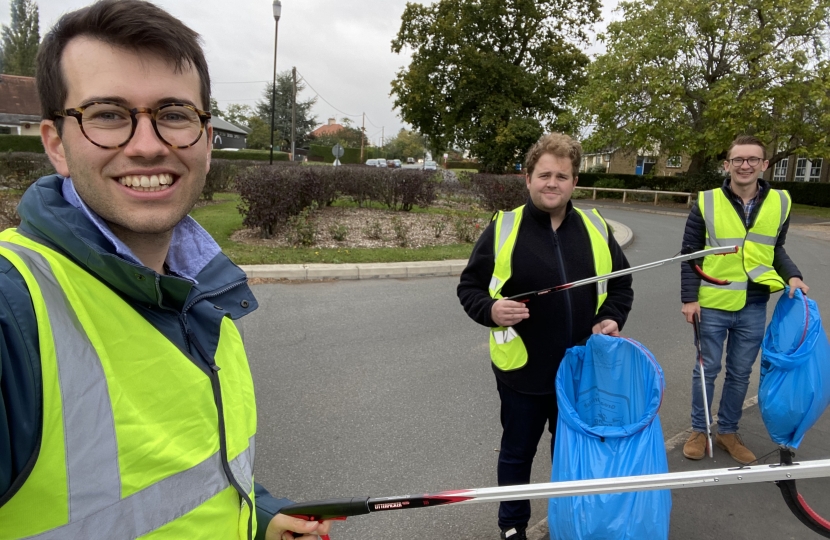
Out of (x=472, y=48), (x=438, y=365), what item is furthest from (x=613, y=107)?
(x=438, y=365)

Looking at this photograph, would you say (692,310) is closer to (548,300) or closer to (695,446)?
(695,446)

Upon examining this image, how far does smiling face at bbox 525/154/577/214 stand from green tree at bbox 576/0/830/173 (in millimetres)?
23152

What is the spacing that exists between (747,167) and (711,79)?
25.2m

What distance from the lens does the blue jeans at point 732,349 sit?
3.62 metres

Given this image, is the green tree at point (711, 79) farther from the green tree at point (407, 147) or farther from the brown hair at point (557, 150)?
the green tree at point (407, 147)

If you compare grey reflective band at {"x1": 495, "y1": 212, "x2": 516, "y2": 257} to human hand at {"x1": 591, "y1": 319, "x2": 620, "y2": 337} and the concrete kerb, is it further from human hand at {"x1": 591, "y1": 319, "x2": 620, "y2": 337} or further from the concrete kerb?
the concrete kerb

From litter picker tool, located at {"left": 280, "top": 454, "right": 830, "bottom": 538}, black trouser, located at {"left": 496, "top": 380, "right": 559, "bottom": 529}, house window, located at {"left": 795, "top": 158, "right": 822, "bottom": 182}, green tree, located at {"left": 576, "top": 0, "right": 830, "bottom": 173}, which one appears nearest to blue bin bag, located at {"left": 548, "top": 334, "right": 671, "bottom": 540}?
black trouser, located at {"left": 496, "top": 380, "right": 559, "bottom": 529}

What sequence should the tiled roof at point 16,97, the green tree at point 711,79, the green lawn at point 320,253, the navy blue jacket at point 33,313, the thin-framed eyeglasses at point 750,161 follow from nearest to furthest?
1. the navy blue jacket at point 33,313
2. the thin-framed eyeglasses at point 750,161
3. the green lawn at point 320,253
4. the green tree at point 711,79
5. the tiled roof at point 16,97

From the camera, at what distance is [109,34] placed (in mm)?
1067

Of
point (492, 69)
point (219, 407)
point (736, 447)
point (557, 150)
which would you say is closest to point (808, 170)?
point (492, 69)

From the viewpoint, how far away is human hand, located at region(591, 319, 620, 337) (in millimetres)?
2559

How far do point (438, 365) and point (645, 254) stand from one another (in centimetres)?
860

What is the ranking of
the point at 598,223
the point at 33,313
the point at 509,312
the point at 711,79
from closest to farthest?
the point at 33,313
the point at 509,312
the point at 598,223
the point at 711,79

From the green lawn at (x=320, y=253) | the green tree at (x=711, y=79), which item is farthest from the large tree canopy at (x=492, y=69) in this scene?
the green lawn at (x=320, y=253)
